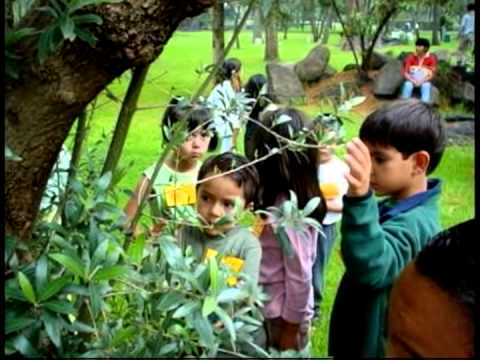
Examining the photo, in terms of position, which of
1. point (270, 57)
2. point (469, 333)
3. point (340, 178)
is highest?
point (469, 333)

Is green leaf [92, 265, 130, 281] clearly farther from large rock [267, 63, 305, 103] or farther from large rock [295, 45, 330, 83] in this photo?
large rock [295, 45, 330, 83]

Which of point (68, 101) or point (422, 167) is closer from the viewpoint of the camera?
point (68, 101)

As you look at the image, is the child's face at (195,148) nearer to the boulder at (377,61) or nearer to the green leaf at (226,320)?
the green leaf at (226,320)

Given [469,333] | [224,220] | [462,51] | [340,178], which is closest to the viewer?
[469,333]

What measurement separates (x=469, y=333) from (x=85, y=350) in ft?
1.82

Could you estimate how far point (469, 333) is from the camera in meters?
0.48

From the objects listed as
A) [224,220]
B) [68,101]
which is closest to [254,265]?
[224,220]

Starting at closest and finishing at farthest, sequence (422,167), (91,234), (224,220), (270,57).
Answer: (91,234)
(224,220)
(422,167)
(270,57)

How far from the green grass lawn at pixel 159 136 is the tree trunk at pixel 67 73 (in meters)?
0.28

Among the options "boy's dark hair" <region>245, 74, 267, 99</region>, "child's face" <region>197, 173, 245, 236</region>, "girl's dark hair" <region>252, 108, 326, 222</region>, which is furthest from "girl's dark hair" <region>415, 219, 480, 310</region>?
"boy's dark hair" <region>245, 74, 267, 99</region>

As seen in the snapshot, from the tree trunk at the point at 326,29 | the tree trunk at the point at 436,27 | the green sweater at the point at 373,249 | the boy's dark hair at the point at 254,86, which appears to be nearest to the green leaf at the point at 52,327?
the green sweater at the point at 373,249

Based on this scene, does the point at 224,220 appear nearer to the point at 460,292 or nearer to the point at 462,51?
the point at 460,292

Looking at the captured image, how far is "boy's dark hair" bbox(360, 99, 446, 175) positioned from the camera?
4.28 feet

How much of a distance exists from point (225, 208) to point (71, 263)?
0.92 metres
